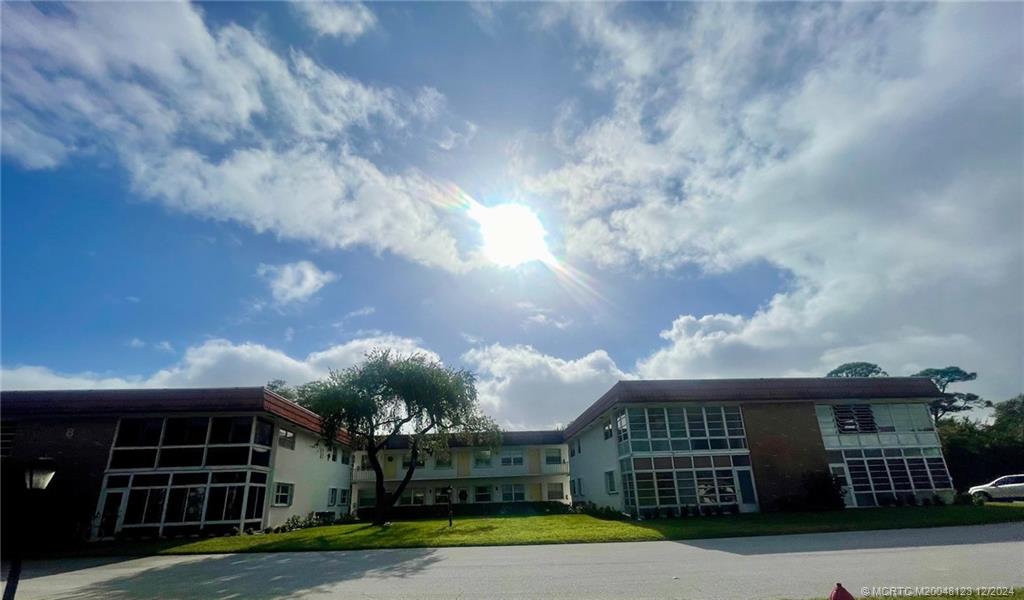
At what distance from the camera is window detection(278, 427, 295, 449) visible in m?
25.4

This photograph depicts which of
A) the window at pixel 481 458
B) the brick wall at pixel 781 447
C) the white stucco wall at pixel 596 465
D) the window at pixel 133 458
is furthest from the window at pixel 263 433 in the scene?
the brick wall at pixel 781 447

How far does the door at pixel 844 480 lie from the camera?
24469 mm

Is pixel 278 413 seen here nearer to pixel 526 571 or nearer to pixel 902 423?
pixel 526 571

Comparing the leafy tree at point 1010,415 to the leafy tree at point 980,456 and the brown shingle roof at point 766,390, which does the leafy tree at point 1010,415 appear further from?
the brown shingle roof at point 766,390

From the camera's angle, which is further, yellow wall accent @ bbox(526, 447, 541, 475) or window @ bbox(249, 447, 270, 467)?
yellow wall accent @ bbox(526, 447, 541, 475)

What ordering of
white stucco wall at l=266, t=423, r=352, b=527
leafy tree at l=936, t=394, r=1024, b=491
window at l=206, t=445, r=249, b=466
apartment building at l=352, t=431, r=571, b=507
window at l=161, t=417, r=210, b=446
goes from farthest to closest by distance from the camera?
apartment building at l=352, t=431, r=571, b=507 < leafy tree at l=936, t=394, r=1024, b=491 < white stucco wall at l=266, t=423, r=352, b=527 < window at l=161, t=417, r=210, b=446 < window at l=206, t=445, r=249, b=466

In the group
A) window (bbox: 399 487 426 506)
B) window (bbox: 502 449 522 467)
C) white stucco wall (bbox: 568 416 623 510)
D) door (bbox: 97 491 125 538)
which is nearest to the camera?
door (bbox: 97 491 125 538)

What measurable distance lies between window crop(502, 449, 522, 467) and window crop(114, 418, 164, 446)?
83.0ft

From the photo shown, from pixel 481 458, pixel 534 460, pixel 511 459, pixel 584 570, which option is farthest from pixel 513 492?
pixel 584 570

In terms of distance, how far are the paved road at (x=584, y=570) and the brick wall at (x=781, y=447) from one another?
7.89 m

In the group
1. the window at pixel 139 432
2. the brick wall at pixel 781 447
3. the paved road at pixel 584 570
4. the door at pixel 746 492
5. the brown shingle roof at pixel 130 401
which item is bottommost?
the paved road at pixel 584 570

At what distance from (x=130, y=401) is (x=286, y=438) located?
7.04 meters

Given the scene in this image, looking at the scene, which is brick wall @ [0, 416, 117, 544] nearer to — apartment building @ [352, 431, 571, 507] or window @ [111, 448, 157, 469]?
window @ [111, 448, 157, 469]

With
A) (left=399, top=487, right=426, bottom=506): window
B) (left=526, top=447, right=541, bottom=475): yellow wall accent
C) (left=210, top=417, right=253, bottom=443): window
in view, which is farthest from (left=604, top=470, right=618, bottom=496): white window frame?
(left=399, top=487, right=426, bottom=506): window
